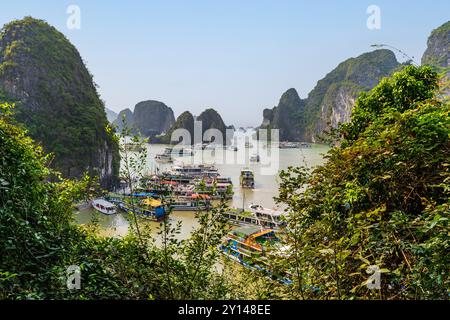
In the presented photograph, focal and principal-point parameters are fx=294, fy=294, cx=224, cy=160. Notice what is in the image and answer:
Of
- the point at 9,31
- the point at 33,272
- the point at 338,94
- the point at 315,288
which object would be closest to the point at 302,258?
the point at 315,288

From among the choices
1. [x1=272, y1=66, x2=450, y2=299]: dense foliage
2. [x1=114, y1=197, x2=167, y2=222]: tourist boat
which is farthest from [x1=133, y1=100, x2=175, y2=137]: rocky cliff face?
[x1=272, y1=66, x2=450, y2=299]: dense foliage

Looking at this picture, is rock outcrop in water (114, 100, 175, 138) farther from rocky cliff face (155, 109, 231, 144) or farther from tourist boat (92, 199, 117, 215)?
tourist boat (92, 199, 117, 215)

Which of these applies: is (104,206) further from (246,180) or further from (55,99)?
(55,99)

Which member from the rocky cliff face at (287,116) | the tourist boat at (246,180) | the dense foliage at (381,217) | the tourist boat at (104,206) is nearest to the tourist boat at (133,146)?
the dense foliage at (381,217)

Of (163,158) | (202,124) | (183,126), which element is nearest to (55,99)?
(163,158)

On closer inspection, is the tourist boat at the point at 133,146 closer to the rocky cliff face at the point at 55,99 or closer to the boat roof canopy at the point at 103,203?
the boat roof canopy at the point at 103,203

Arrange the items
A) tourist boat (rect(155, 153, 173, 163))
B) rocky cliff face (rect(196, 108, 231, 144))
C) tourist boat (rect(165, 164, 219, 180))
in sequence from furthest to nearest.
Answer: rocky cliff face (rect(196, 108, 231, 144)), tourist boat (rect(155, 153, 173, 163)), tourist boat (rect(165, 164, 219, 180))

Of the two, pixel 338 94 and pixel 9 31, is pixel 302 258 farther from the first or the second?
pixel 338 94
